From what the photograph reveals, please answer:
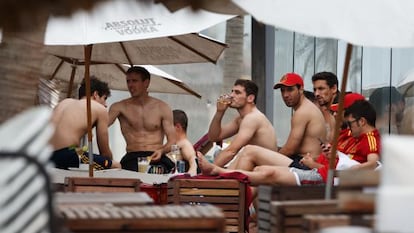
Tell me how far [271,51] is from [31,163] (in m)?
10.5

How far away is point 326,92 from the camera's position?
9.76 meters

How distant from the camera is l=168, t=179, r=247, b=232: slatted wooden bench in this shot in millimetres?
8523

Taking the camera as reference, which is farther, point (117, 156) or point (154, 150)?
point (117, 156)

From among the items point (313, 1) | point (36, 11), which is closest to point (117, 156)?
point (313, 1)

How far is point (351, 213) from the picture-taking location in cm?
395

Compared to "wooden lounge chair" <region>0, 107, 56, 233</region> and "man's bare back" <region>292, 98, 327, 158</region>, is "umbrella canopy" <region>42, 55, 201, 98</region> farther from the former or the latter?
"wooden lounge chair" <region>0, 107, 56, 233</region>

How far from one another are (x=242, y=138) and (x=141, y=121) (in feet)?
6.23

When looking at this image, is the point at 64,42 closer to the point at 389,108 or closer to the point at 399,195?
the point at 389,108

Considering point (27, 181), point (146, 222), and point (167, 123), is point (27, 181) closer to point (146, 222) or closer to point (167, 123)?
point (146, 222)

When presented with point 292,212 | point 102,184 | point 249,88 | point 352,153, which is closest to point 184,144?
point 249,88

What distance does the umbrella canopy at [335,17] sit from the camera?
6469 millimetres

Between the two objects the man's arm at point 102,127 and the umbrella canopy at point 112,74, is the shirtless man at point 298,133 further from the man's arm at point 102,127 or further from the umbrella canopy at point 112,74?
the umbrella canopy at point 112,74

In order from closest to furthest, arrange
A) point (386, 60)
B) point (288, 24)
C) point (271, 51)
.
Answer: point (288, 24) → point (386, 60) → point (271, 51)

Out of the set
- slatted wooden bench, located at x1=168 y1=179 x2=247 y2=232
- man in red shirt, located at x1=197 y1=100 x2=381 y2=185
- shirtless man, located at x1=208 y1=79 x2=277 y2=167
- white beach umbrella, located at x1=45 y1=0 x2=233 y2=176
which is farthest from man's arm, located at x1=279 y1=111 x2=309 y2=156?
white beach umbrella, located at x1=45 y1=0 x2=233 y2=176
